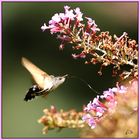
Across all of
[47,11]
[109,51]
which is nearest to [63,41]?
[109,51]

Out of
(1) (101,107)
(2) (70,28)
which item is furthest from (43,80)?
(1) (101,107)

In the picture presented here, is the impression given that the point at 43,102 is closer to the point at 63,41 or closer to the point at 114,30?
the point at 114,30

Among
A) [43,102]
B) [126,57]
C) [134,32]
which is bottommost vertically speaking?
[43,102]

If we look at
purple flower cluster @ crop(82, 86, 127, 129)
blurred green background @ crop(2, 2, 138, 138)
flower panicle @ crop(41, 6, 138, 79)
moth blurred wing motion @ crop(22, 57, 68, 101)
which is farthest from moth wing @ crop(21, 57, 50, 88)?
blurred green background @ crop(2, 2, 138, 138)

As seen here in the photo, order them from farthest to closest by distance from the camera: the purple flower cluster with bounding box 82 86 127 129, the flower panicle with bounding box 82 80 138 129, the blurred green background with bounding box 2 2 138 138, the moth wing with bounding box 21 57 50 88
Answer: the blurred green background with bounding box 2 2 138 138, the moth wing with bounding box 21 57 50 88, the purple flower cluster with bounding box 82 86 127 129, the flower panicle with bounding box 82 80 138 129

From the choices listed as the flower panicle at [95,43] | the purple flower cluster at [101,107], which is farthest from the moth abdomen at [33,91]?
the purple flower cluster at [101,107]

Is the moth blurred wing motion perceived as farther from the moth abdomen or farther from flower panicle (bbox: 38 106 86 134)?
flower panicle (bbox: 38 106 86 134)
